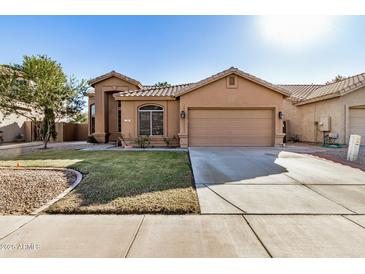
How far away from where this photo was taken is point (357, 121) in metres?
14.6

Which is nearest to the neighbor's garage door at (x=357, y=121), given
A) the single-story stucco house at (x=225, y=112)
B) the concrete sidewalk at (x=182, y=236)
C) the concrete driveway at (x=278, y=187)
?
the single-story stucco house at (x=225, y=112)

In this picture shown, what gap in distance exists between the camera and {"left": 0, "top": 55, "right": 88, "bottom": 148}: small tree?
13.9 meters

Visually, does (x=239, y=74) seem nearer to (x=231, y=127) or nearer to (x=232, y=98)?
(x=232, y=98)

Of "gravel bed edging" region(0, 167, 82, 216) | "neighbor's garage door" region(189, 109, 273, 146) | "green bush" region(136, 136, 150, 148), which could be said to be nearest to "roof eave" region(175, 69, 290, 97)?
"neighbor's garage door" region(189, 109, 273, 146)

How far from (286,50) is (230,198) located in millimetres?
10385

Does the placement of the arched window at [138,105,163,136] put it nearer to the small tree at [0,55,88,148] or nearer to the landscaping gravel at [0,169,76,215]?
the small tree at [0,55,88,148]

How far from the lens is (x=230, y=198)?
489cm

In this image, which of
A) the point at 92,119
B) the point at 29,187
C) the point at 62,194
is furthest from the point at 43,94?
the point at 62,194

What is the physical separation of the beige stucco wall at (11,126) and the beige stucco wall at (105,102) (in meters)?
Answer: 9.01

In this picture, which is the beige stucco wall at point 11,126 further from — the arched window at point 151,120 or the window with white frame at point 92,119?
the arched window at point 151,120

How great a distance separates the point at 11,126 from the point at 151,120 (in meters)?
15.6

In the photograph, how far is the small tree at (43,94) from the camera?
13891mm
